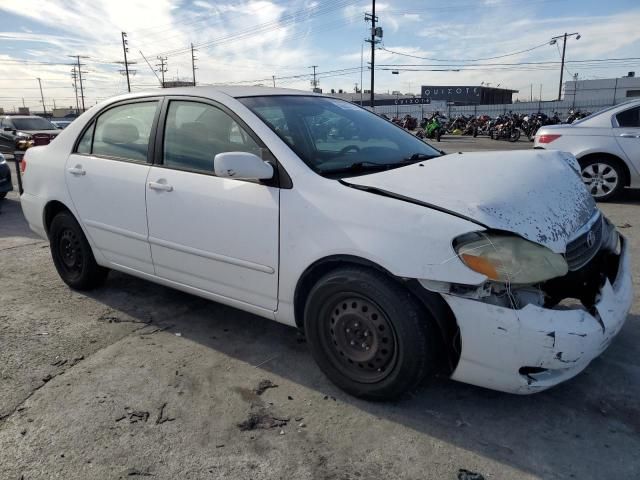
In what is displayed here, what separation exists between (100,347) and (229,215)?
131 cm

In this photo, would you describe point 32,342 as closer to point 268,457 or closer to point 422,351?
point 268,457

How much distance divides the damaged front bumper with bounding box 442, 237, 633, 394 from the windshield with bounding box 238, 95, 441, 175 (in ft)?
3.56

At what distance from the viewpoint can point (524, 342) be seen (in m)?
2.20

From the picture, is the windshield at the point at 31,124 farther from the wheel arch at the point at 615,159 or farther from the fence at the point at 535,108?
the fence at the point at 535,108

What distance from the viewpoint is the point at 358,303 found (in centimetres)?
254

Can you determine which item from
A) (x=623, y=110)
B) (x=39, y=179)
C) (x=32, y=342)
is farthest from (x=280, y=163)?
(x=623, y=110)

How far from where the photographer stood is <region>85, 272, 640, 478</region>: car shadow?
228cm

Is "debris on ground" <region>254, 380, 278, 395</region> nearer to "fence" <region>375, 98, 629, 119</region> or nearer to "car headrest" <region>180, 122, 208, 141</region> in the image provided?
"car headrest" <region>180, 122, 208, 141</region>

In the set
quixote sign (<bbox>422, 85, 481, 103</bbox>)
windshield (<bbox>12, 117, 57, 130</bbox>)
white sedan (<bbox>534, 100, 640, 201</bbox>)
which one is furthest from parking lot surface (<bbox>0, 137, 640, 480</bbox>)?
quixote sign (<bbox>422, 85, 481, 103</bbox>)

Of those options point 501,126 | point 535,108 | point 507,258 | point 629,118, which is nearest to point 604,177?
point 629,118

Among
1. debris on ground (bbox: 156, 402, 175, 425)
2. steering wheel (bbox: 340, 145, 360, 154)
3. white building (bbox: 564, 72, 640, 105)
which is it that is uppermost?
white building (bbox: 564, 72, 640, 105)

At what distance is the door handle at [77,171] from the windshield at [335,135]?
1.51 metres

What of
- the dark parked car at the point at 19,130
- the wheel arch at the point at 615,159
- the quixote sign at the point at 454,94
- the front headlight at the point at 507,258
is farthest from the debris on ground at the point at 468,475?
the quixote sign at the point at 454,94

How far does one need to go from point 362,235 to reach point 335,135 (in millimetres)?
1058
